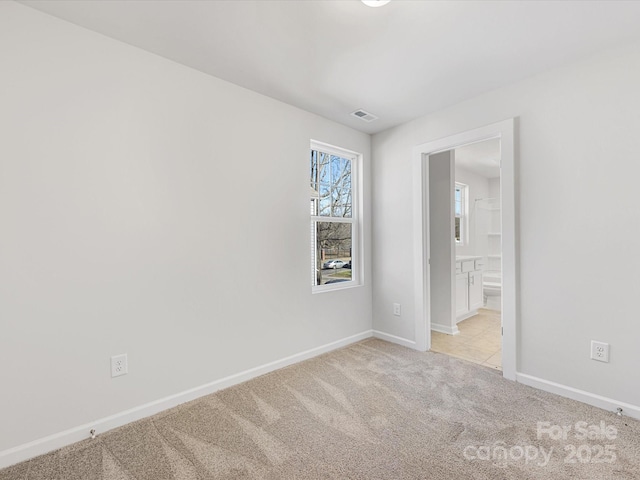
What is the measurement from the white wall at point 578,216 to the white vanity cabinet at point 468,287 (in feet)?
5.62

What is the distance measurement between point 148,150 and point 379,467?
2.30 m

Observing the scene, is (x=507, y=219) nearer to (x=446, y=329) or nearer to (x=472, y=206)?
(x=446, y=329)

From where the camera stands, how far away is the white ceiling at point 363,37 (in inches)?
66.9

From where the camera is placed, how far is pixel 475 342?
3.45 m

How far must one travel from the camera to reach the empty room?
166 cm

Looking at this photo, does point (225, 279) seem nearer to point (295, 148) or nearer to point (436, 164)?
point (295, 148)

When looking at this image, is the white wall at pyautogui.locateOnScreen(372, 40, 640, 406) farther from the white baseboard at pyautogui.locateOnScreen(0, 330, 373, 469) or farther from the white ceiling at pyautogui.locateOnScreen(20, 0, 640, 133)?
the white baseboard at pyautogui.locateOnScreen(0, 330, 373, 469)

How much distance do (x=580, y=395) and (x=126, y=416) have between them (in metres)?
3.03

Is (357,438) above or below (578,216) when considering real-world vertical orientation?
below

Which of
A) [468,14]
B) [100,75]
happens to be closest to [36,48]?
[100,75]

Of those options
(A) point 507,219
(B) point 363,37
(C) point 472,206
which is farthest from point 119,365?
(C) point 472,206

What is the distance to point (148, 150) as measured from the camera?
2.07 metres

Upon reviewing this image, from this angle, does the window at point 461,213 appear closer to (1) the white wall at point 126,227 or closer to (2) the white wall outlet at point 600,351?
(2) the white wall outlet at point 600,351

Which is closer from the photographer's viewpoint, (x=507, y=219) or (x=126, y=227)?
(x=126, y=227)
